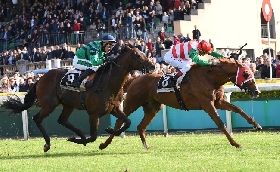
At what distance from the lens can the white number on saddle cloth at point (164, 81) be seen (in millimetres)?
12477

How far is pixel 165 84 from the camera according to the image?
493 inches

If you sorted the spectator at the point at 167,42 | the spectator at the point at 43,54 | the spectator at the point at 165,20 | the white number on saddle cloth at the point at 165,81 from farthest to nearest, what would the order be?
1. the spectator at the point at 43,54
2. the spectator at the point at 165,20
3. the spectator at the point at 167,42
4. the white number on saddle cloth at the point at 165,81

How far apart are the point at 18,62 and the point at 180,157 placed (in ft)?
57.5

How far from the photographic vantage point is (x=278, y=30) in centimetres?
2911

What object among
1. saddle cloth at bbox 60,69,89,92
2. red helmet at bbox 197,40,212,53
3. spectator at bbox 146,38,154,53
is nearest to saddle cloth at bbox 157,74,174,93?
red helmet at bbox 197,40,212,53

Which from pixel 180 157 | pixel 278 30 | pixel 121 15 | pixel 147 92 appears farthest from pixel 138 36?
pixel 180 157

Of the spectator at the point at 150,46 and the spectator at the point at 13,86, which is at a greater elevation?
the spectator at the point at 150,46

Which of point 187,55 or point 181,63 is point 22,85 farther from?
point 187,55

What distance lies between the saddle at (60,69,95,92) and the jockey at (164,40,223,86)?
1.56m

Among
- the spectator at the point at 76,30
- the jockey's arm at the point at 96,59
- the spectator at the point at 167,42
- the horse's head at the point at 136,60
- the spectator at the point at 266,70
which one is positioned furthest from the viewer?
the spectator at the point at 76,30

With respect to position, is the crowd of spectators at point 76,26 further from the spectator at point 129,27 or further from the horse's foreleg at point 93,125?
the horse's foreleg at point 93,125

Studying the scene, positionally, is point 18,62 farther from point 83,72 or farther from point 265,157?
point 265,157

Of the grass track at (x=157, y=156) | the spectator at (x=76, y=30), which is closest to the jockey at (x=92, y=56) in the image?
the grass track at (x=157, y=156)

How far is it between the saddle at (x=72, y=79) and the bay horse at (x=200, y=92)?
945 mm
